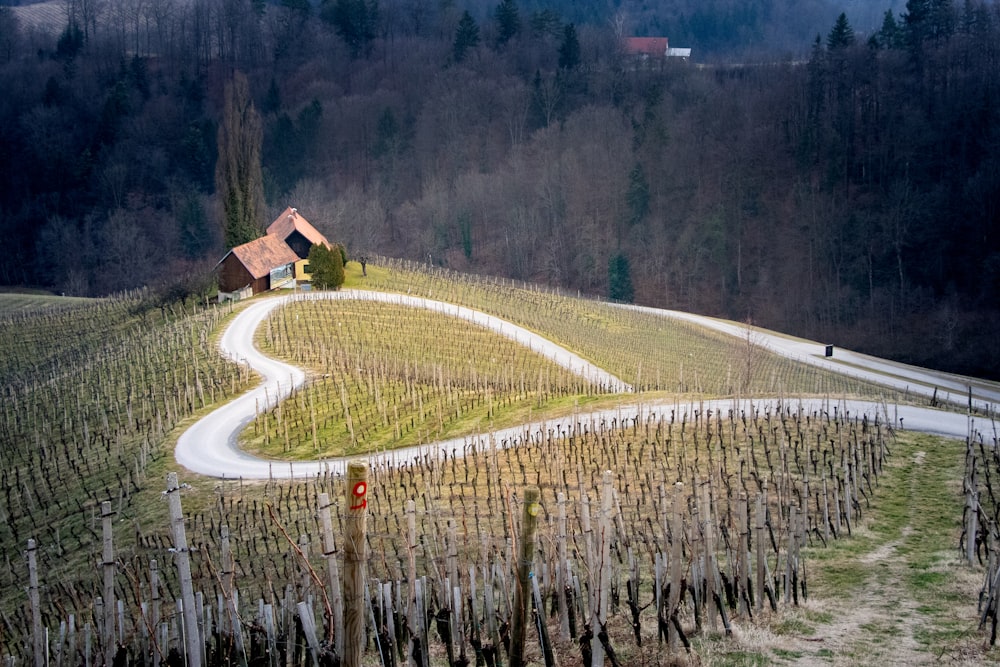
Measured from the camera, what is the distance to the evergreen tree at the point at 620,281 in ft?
249

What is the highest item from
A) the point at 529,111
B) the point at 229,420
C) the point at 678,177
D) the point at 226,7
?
the point at 226,7

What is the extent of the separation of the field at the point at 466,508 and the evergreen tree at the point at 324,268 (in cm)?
418

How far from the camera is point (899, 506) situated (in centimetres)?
1792

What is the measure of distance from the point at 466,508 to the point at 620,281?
58.5 meters

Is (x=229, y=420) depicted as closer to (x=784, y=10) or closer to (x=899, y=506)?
(x=899, y=506)

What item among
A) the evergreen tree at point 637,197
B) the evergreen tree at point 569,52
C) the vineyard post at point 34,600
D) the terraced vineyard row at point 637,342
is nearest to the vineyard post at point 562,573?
the vineyard post at point 34,600

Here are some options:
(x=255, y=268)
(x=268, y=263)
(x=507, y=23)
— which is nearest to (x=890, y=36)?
(x=507, y=23)

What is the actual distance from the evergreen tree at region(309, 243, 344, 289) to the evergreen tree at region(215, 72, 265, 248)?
6.15 metres

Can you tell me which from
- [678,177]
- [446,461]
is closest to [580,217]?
[678,177]

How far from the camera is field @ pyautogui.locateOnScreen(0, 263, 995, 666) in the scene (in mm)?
11234

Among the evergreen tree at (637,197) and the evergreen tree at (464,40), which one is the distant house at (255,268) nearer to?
the evergreen tree at (637,197)

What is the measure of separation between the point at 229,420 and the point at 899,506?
773 inches

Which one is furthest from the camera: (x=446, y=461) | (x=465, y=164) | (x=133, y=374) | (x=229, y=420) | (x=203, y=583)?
(x=465, y=164)

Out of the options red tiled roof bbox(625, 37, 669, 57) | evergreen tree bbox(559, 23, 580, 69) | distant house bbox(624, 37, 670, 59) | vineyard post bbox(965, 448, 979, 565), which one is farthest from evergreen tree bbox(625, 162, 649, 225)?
vineyard post bbox(965, 448, 979, 565)
